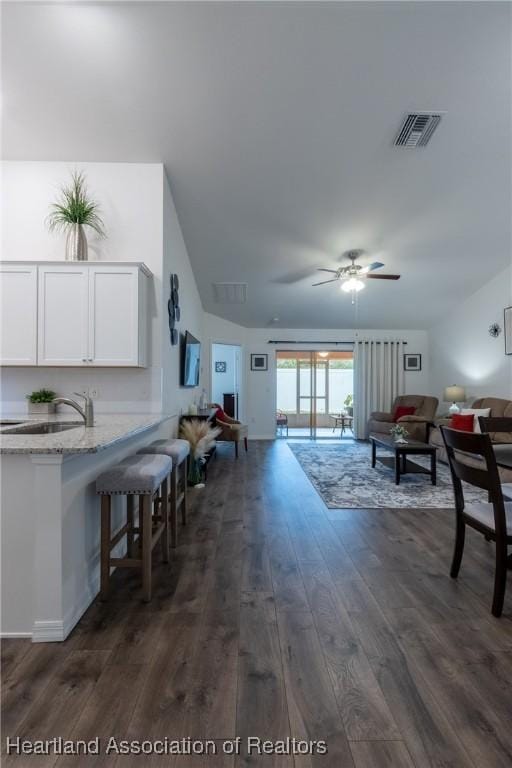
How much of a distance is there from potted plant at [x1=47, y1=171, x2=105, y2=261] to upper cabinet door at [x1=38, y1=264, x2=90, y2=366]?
0.70 ft

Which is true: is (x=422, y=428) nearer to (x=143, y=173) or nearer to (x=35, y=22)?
(x=143, y=173)

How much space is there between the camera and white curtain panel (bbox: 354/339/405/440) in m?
7.76

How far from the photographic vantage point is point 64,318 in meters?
2.97

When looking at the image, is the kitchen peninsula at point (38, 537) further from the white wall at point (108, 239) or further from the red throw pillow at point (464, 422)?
the red throw pillow at point (464, 422)

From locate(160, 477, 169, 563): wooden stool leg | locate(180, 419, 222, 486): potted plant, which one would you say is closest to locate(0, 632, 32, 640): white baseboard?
locate(160, 477, 169, 563): wooden stool leg

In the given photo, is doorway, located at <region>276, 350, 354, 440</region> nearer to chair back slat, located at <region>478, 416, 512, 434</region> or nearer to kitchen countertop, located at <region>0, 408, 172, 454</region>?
chair back slat, located at <region>478, 416, 512, 434</region>

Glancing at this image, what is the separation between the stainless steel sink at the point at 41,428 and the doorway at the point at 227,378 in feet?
16.7

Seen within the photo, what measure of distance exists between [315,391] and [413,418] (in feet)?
8.66

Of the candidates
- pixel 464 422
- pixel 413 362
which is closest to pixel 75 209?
pixel 464 422

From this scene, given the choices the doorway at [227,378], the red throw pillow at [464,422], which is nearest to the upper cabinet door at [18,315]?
the doorway at [227,378]

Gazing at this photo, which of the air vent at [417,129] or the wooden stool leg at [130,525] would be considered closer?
the wooden stool leg at [130,525]

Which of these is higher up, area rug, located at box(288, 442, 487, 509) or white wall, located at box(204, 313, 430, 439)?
white wall, located at box(204, 313, 430, 439)

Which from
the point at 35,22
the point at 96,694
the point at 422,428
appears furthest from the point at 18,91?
the point at 422,428

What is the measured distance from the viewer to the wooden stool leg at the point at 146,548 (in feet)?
6.23
